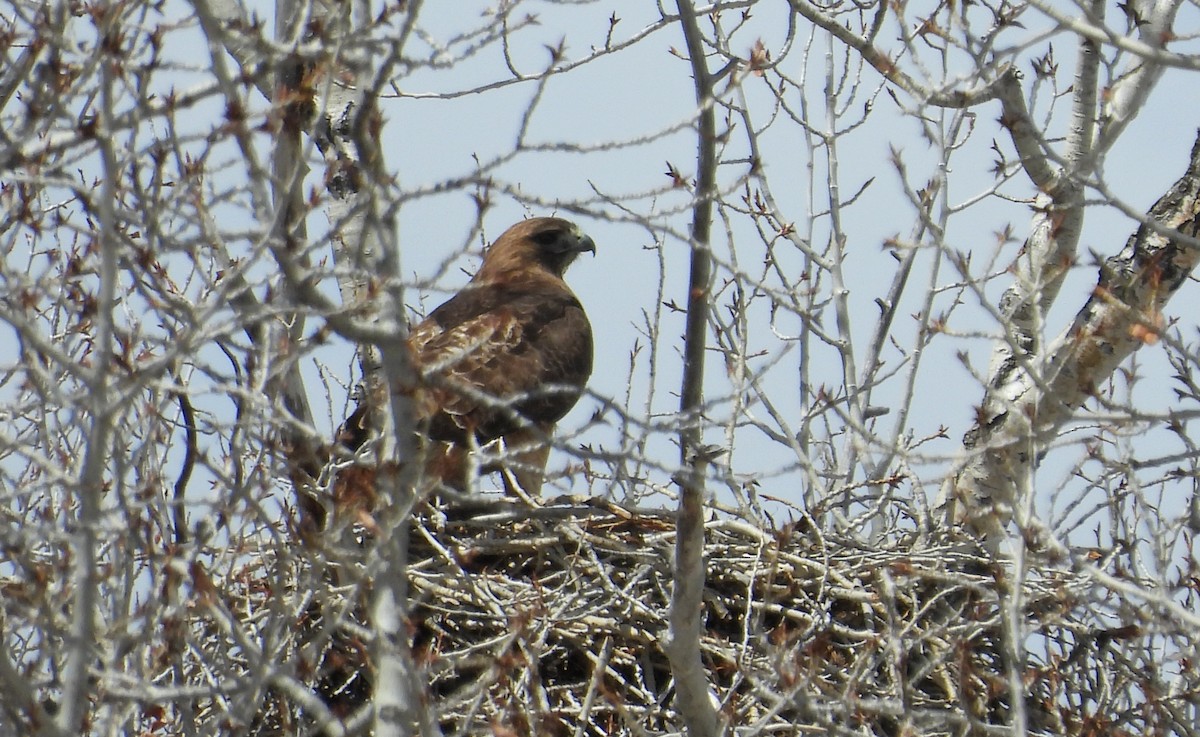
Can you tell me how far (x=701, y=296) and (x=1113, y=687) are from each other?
2.87 metres

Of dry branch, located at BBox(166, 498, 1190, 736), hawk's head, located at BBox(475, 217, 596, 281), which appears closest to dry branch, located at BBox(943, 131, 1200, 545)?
dry branch, located at BBox(166, 498, 1190, 736)

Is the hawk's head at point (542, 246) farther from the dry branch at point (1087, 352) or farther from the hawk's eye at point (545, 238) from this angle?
the dry branch at point (1087, 352)

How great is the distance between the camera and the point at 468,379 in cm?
722

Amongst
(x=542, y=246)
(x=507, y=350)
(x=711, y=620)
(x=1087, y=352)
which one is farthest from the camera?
(x=542, y=246)

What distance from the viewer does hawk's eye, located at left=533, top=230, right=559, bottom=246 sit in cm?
884

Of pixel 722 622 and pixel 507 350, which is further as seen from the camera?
pixel 507 350

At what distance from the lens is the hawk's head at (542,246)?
8.80m

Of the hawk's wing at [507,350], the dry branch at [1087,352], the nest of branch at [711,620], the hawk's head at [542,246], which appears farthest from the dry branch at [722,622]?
the hawk's head at [542,246]

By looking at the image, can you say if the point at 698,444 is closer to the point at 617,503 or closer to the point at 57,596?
the point at 57,596

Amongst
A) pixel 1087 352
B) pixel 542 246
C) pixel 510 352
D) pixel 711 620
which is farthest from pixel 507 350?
pixel 1087 352

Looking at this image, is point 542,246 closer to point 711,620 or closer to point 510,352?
point 510,352

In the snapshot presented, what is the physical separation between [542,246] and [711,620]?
130 inches

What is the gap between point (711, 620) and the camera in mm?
6148

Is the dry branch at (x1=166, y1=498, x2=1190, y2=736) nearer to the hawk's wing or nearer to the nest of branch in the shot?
the nest of branch
